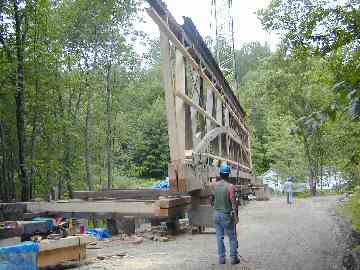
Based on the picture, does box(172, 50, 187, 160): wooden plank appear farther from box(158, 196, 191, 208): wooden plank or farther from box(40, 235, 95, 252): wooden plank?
box(40, 235, 95, 252): wooden plank

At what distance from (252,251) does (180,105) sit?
3.72m

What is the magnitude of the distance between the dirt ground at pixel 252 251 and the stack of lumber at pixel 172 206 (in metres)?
0.56

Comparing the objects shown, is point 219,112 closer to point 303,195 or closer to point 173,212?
point 173,212

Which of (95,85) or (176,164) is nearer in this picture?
(176,164)

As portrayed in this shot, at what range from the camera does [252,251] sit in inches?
305

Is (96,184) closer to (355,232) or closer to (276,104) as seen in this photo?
(276,104)

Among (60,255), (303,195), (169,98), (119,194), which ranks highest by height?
(169,98)

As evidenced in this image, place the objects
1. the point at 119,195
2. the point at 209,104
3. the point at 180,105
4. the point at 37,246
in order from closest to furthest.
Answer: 1. the point at 37,246
2. the point at 180,105
3. the point at 119,195
4. the point at 209,104

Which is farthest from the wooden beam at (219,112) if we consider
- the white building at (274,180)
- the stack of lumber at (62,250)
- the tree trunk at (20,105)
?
the white building at (274,180)

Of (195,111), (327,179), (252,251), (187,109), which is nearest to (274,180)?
(327,179)

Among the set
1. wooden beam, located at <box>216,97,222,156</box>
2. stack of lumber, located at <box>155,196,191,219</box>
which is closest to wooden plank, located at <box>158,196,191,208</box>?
stack of lumber, located at <box>155,196,191,219</box>

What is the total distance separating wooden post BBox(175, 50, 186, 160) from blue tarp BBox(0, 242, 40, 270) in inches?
179

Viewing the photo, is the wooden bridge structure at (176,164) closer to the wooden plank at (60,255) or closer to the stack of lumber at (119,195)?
the stack of lumber at (119,195)

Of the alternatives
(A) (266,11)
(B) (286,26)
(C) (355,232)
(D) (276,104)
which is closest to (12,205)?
(C) (355,232)
